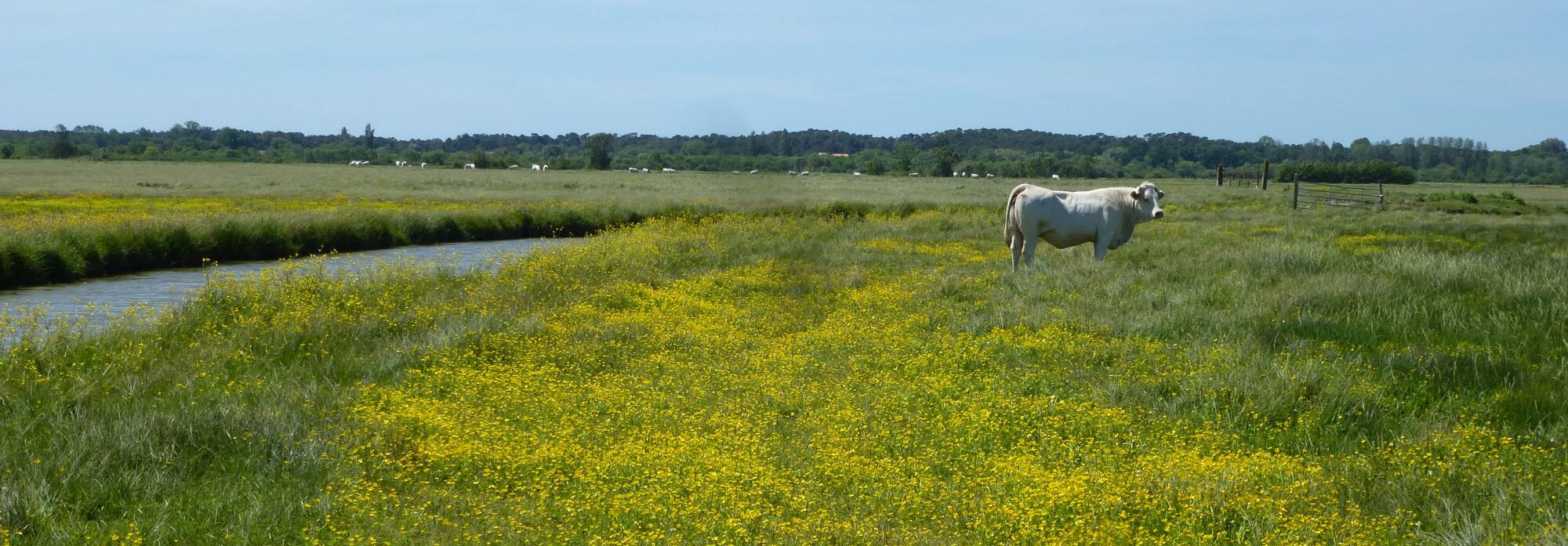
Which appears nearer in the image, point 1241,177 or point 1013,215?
point 1013,215

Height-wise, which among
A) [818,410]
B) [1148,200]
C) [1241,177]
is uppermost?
[1148,200]

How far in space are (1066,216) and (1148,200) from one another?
181cm

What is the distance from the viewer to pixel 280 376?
31.2ft

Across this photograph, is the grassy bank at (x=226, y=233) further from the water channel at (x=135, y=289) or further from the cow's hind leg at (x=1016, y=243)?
the cow's hind leg at (x=1016, y=243)

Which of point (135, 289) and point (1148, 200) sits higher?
point (1148, 200)

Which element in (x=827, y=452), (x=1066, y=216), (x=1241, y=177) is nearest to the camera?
(x=827, y=452)

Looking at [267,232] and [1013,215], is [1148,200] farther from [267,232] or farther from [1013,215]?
[267,232]

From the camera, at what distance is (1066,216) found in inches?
689

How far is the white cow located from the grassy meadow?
→ 138 centimetres

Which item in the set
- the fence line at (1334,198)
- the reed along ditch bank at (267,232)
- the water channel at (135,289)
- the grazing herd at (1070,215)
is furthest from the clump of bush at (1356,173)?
the water channel at (135,289)

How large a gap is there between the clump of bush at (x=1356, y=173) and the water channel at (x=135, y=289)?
74.4 m

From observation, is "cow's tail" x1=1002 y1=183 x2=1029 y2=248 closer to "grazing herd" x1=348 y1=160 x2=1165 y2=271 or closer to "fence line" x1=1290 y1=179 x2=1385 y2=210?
"grazing herd" x1=348 y1=160 x2=1165 y2=271

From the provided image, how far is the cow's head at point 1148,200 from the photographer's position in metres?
18.0

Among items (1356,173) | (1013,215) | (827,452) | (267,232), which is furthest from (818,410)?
(1356,173)
